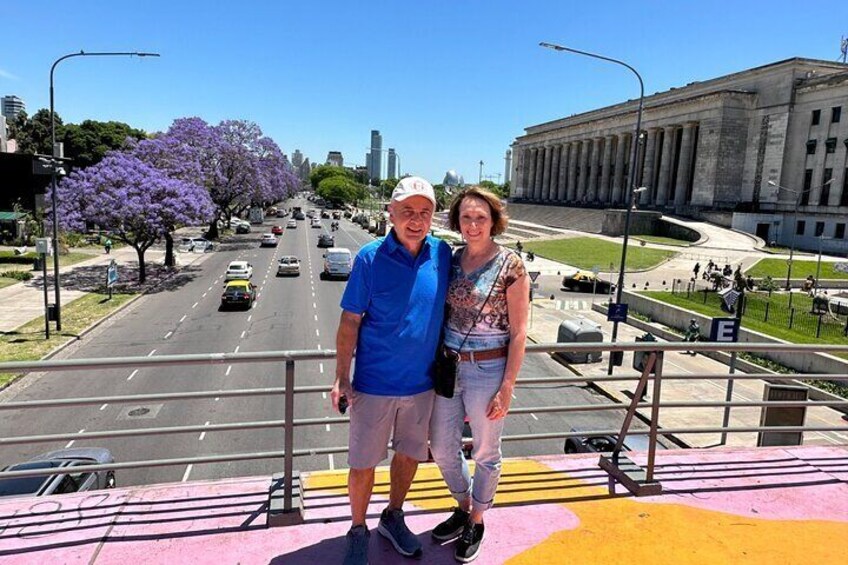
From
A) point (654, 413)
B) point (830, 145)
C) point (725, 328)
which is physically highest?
point (830, 145)

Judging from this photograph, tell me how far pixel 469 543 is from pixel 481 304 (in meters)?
1.43

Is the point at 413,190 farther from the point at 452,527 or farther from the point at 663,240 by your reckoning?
the point at 663,240

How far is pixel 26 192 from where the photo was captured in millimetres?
62031

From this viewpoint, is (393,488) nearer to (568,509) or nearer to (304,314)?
(568,509)

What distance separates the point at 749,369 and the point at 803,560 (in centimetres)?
2078

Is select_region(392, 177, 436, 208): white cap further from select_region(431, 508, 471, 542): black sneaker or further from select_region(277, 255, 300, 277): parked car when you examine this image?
select_region(277, 255, 300, 277): parked car

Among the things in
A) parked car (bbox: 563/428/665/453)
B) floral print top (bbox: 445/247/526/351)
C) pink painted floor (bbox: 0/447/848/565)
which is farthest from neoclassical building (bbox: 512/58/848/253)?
floral print top (bbox: 445/247/526/351)

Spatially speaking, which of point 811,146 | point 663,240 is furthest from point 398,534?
point 811,146

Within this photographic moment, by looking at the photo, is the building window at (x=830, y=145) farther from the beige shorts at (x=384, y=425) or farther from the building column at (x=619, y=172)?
the beige shorts at (x=384, y=425)

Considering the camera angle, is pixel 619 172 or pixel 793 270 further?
pixel 619 172

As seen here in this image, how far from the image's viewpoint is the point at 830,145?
2219 inches

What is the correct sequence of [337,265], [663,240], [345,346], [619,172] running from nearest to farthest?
[345,346], [337,265], [663,240], [619,172]

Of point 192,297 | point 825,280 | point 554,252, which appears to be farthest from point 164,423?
point 554,252

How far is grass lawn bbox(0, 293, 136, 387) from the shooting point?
20.4 metres
